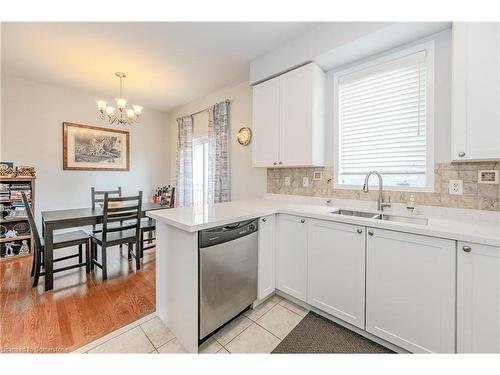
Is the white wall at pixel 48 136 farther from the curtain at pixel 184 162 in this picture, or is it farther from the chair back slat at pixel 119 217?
the chair back slat at pixel 119 217

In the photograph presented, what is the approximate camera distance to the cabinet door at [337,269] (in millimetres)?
1513

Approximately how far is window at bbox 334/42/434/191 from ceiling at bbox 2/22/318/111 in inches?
31.5

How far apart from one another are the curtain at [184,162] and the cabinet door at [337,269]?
2.95m

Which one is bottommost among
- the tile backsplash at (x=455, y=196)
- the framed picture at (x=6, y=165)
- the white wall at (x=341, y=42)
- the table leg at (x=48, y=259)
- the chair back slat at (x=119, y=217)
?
the table leg at (x=48, y=259)

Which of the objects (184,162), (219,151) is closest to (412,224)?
(219,151)

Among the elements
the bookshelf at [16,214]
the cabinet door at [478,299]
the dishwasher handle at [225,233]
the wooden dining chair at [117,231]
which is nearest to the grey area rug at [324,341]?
the cabinet door at [478,299]

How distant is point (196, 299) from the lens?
1.36 meters

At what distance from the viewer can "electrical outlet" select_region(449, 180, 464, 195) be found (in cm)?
161

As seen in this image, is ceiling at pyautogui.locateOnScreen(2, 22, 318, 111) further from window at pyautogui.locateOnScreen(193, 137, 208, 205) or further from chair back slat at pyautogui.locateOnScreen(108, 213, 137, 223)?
chair back slat at pyautogui.locateOnScreen(108, 213, 137, 223)

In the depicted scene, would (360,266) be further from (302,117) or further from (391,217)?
(302,117)

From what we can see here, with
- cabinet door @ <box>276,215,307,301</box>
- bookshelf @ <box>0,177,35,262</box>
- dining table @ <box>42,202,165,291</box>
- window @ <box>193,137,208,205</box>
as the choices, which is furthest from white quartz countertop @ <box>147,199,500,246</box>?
bookshelf @ <box>0,177,35,262</box>
